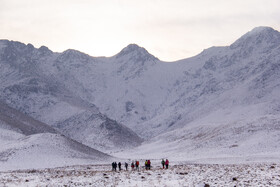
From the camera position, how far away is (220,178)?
3447 centimetres

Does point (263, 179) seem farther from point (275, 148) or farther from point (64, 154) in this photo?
point (64, 154)

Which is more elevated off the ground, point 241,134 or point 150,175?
point 241,134

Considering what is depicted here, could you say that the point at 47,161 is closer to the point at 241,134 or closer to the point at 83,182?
the point at 83,182

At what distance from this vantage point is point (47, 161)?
83.4 meters

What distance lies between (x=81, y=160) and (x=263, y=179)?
6201 cm

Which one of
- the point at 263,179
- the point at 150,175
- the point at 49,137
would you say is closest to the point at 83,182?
the point at 150,175

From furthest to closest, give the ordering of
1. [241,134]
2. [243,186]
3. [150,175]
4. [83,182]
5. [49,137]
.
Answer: [241,134] < [49,137] < [150,175] < [83,182] < [243,186]

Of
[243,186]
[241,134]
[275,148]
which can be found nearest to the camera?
[243,186]

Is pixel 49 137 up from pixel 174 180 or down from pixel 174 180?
up

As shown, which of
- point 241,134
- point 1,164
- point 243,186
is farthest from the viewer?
point 241,134

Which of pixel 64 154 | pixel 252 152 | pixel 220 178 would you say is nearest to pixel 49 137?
pixel 64 154

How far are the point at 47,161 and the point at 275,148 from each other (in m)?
45.4

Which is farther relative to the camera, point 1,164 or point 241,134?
point 241,134

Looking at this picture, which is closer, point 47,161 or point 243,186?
point 243,186
